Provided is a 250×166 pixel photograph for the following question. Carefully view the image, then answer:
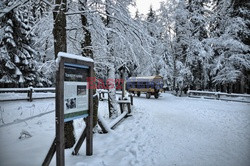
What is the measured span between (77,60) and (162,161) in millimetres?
3154

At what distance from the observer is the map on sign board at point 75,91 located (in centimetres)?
318

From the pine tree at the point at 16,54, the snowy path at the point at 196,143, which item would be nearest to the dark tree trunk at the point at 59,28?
the snowy path at the point at 196,143

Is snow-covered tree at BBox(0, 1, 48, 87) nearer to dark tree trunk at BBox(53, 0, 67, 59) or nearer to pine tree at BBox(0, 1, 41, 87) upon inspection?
pine tree at BBox(0, 1, 41, 87)

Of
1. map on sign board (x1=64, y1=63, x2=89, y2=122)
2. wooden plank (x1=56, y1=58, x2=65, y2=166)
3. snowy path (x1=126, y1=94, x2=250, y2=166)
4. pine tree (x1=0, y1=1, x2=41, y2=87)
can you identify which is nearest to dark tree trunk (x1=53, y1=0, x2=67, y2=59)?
map on sign board (x1=64, y1=63, x2=89, y2=122)

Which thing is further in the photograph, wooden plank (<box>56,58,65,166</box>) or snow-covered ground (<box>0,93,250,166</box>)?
snow-covered ground (<box>0,93,250,166</box>)

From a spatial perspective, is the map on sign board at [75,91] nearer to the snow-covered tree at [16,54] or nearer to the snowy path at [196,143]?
the snowy path at [196,143]

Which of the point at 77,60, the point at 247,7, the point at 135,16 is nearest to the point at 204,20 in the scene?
the point at 247,7

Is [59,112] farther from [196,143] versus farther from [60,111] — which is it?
[196,143]

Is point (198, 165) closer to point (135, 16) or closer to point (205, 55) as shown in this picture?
point (135, 16)

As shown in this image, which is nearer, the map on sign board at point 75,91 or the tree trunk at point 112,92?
the map on sign board at point 75,91

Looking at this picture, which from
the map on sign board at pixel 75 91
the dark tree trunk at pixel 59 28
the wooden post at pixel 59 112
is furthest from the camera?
the dark tree trunk at pixel 59 28

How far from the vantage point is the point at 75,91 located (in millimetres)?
3418

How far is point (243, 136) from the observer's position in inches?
229

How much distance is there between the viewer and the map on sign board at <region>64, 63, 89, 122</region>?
318 centimetres
